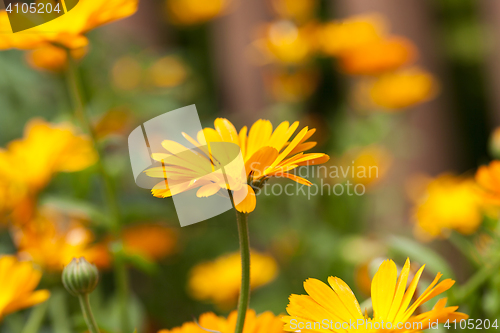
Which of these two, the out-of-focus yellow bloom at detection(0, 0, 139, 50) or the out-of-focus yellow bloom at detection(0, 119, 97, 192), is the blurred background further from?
the out-of-focus yellow bloom at detection(0, 0, 139, 50)

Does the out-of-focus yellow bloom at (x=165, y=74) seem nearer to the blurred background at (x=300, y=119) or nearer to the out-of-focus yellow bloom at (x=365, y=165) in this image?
the blurred background at (x=300, y=119)

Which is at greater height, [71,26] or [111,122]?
[71,26]

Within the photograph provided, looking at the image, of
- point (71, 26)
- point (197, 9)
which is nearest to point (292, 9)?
point (197, 9)

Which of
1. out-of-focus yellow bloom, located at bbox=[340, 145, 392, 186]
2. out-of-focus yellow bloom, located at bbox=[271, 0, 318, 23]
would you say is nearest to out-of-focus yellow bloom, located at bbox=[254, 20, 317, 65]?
out-of-focus yellow bloom, located at bbox=[271, 0, 318, 23]

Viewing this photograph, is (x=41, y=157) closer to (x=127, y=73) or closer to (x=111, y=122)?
(x=111, y=122)

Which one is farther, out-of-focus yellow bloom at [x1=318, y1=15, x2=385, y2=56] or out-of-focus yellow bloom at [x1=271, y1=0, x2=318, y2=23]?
out-of-focus yellow bloom at [x1=271, y1=0, x2=318, y2=23]

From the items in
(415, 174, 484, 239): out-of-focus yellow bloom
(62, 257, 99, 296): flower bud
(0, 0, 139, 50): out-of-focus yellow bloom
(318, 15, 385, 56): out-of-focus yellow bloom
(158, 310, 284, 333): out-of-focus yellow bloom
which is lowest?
(415, 174, 484, 239): out-of-focus yellow bloom

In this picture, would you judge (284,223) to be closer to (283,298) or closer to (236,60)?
(283,298)

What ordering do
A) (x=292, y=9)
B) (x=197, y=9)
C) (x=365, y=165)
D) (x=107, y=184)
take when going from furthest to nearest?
1. (x=197, y=9)
2. (x=292, y=9)
3. (x=365, y=165)
4. (x=107, y=184)
